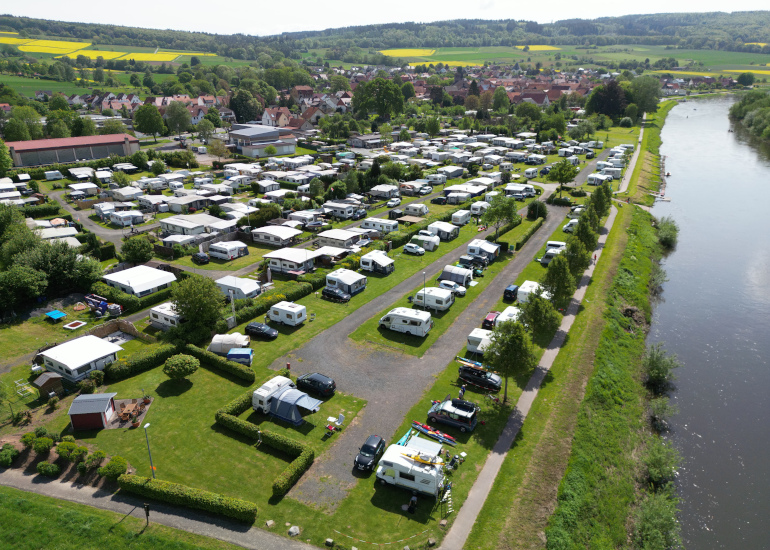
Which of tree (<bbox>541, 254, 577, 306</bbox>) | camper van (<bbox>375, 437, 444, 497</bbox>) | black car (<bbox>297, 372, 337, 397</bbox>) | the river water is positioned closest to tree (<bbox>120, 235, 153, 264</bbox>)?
black car (<bbox>297, 372, 337, 397</bbox>)

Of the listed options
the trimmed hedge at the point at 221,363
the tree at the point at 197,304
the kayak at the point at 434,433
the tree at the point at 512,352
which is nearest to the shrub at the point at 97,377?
the trimmed hedge at the point at 221,363

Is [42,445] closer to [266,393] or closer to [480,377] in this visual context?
[266,393]

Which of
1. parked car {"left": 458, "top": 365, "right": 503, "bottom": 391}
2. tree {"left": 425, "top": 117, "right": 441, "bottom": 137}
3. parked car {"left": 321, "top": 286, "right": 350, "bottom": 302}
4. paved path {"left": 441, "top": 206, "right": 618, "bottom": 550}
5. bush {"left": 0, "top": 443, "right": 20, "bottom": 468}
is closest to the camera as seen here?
paved path {"left": 441, "top": 206, "right": 618, "bottom": 550}

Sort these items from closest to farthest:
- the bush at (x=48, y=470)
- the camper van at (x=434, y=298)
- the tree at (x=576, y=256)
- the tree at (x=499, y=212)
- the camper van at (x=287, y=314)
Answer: the bush at (x=48, y=470)
the camper van at (x=287, y=314)
the camper van at (x=434, y=298)
the tree at (x=576, y=256)
the tree at (x=499, y=212)

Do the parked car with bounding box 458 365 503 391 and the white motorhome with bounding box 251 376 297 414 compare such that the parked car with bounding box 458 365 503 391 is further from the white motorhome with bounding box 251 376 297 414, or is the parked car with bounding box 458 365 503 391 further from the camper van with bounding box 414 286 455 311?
the white motorhome with bounding box 251 376 297 414

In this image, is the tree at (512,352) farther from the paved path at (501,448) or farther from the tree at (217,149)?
the tree at (217,149)

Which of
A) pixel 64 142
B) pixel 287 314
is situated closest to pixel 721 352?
pixel 287 314
